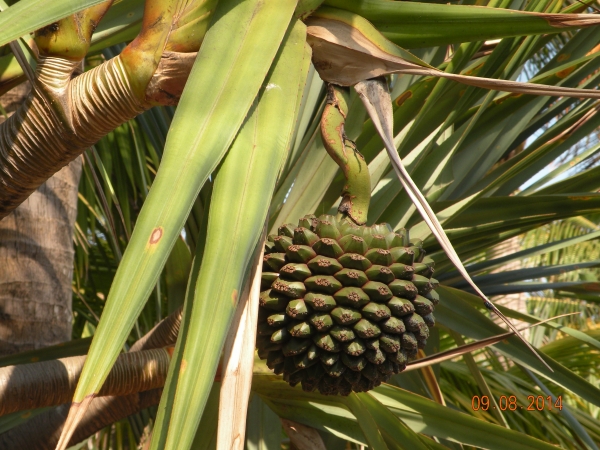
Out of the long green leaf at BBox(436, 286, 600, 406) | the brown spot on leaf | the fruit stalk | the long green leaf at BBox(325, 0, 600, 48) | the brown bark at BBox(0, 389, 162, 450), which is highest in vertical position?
the long green leaf at BBox(325, 0, 600, 48)

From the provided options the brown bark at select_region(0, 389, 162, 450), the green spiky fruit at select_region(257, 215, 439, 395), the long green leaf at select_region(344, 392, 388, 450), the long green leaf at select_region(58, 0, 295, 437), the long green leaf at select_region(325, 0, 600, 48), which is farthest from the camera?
the brown bark at select_region(0, 389, 162, 450)

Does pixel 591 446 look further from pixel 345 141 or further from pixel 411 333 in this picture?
pixel 345 141

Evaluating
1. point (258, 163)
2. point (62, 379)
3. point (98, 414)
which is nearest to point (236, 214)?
point (258, 163)

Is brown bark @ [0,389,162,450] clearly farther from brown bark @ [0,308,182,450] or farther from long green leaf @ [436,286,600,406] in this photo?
long green leaf @ [436,286,600,406]

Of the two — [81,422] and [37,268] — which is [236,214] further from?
[37,268]

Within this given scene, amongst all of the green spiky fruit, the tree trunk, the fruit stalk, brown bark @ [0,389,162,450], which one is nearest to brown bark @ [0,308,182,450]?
brown bark @ [0,389,162,450]

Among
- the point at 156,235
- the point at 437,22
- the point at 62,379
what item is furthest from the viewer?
the point at 62,379

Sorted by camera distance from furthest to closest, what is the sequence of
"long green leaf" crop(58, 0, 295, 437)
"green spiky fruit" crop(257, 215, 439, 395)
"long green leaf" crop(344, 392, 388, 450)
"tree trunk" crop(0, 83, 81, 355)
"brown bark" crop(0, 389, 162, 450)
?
"tree trunk" crop(0, 83, 81, 355)
"brown bark" crop(0, 389, 162, 450)
"long green leaf" crop(344, 392, 388, 450)
"green spiky fruit" crop(257, 215, 439, 395)
"long green leaf" crop(58, 0, 295, 437)
